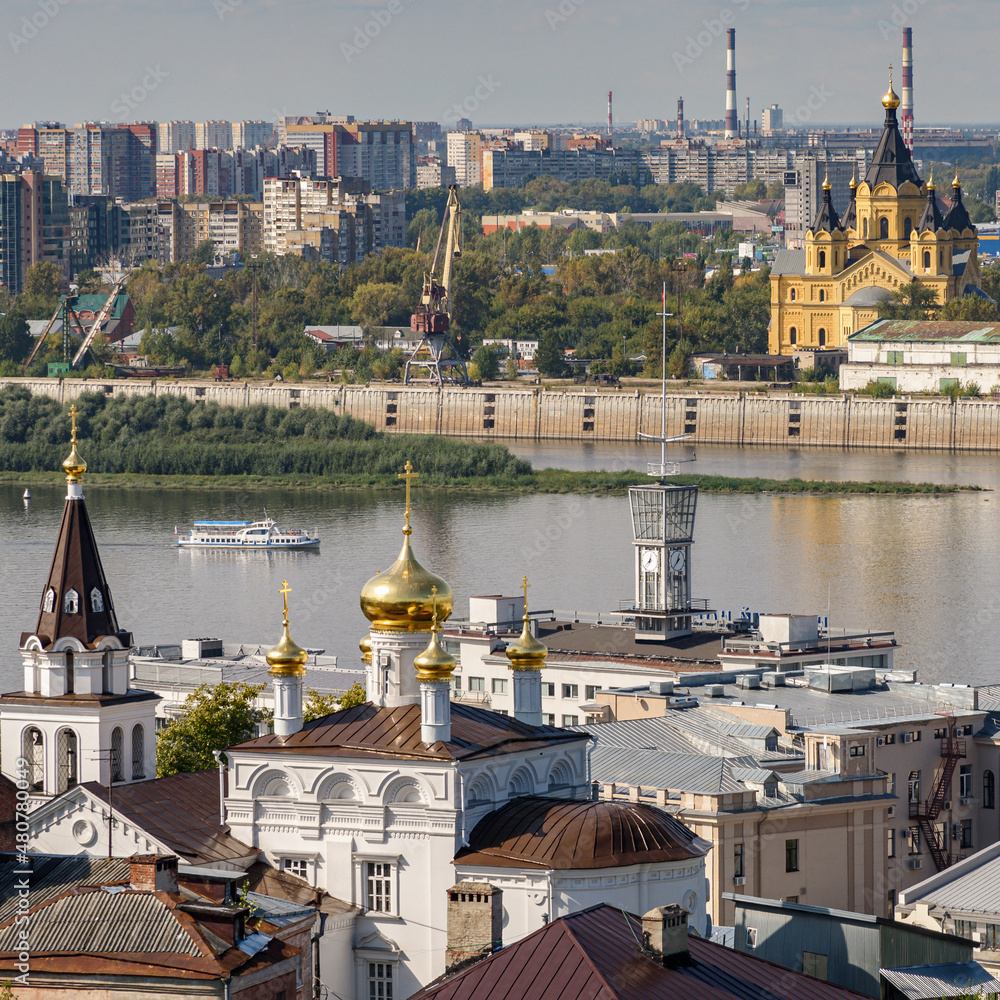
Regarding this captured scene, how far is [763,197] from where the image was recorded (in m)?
137

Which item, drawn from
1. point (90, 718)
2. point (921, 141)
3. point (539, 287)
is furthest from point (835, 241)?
point (921, 141)

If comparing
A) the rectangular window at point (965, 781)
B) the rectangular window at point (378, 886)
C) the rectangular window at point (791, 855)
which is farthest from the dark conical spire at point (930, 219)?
the rectangular window at point (378, 886)

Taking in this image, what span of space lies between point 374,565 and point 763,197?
343ft

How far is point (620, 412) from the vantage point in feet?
187

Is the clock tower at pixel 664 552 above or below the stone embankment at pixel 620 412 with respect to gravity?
below

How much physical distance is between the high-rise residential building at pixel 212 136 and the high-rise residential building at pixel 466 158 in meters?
18.4

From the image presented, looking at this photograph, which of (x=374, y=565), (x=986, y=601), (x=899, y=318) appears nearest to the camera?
(x=986, y=601)

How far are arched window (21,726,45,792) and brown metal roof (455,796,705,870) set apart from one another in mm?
2517

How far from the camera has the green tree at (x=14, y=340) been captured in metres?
70.8

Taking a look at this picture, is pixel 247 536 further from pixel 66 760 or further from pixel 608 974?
pixel 608 974

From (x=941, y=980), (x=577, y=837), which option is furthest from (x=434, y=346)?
(x=941, y=980)

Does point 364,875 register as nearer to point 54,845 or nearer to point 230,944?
point 54,845

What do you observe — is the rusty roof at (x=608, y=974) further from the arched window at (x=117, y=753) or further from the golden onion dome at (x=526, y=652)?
the arched window at (x=117, y=753)

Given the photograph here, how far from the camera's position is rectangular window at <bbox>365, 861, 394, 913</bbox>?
40.6 ft
